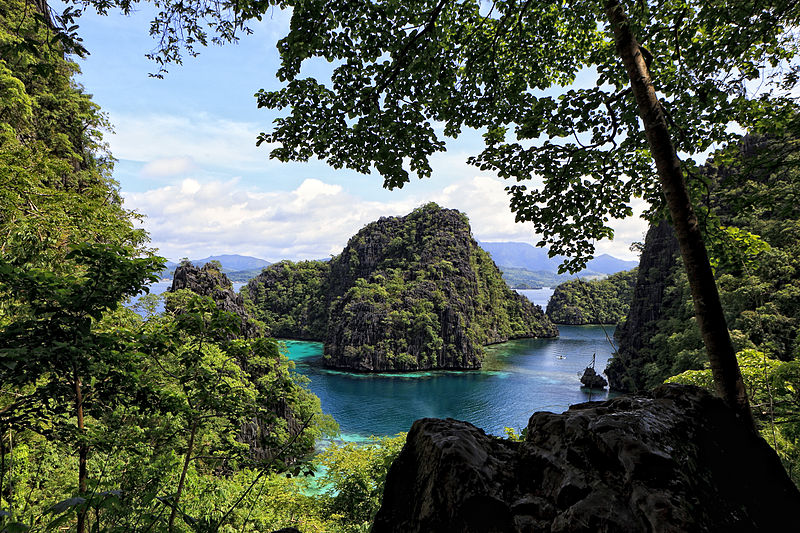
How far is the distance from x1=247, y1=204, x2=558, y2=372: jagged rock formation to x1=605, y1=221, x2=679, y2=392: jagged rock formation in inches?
855

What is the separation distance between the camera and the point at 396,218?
92.2 metres

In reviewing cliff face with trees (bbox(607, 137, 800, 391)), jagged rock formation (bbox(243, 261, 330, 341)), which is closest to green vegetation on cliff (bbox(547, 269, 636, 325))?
cliff face with trees (bbox(607, 137, 800, 391))

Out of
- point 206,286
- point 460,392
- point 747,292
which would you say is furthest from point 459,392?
point 206,286

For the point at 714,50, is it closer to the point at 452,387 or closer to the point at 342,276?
the point at 452,387

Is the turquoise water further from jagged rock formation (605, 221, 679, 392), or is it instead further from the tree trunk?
the tree trunk

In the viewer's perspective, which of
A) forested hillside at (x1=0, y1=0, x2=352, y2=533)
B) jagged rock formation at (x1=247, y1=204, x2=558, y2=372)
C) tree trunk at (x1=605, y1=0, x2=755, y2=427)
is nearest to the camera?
tree trunk at (x1=605, y1=0, x2=755, y2=427)

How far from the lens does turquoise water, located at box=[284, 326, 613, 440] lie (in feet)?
109

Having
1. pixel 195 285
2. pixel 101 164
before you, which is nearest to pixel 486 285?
pixel 195 285

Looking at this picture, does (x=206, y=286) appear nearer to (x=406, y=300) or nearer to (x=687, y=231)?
(x=687, y=231)

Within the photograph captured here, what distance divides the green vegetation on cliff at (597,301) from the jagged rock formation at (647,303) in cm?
4636

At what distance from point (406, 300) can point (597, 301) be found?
6506cm

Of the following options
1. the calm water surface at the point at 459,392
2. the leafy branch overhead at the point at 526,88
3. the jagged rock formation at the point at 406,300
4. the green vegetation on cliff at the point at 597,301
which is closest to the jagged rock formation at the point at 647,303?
the calm water surface at the point at 459,392

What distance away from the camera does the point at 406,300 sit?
62406 mm

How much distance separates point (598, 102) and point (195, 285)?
1252 inches
